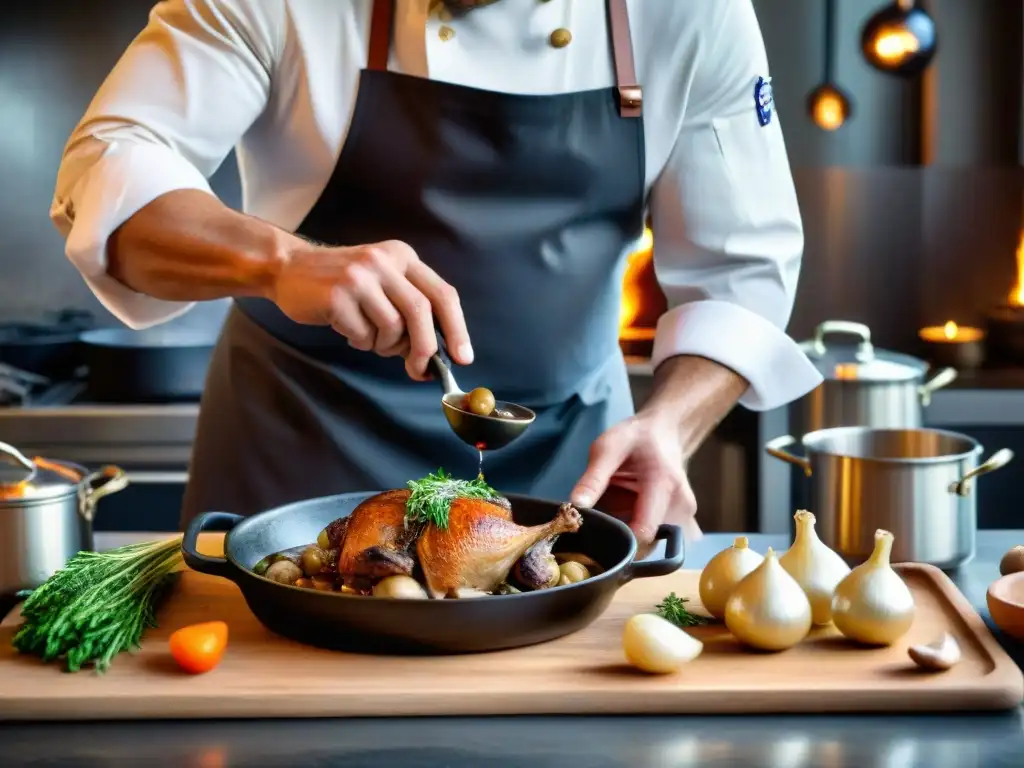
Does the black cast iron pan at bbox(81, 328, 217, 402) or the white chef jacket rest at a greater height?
the white chef jacket

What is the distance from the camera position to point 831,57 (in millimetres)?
3600

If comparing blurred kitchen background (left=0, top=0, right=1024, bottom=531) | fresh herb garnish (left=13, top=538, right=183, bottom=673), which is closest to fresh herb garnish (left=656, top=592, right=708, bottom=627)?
fresh herb garnish (left=13, top=538, right=183, bottom=673)

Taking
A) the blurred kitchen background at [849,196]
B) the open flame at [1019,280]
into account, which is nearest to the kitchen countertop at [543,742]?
the blurred kitchen background at [849,196]

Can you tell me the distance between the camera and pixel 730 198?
186cm

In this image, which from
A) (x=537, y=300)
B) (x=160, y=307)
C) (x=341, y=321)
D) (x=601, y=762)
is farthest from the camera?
(x=537, y=300)

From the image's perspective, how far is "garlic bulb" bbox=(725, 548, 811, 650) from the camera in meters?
1.21

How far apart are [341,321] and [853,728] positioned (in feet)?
1.98

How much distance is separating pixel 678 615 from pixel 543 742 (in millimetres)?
268

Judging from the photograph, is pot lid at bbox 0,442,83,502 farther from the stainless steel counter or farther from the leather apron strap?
the stainless steel counter

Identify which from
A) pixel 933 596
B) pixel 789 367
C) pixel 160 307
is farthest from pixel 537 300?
pixel 933 596

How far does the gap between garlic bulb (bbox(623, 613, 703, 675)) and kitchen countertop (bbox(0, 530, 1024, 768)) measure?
50 mm

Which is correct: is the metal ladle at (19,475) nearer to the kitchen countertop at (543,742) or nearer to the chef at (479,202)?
the chef at (479,202)

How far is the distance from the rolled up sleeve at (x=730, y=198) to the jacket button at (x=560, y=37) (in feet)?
0.60

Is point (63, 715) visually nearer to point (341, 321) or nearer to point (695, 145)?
point (341, 321)
